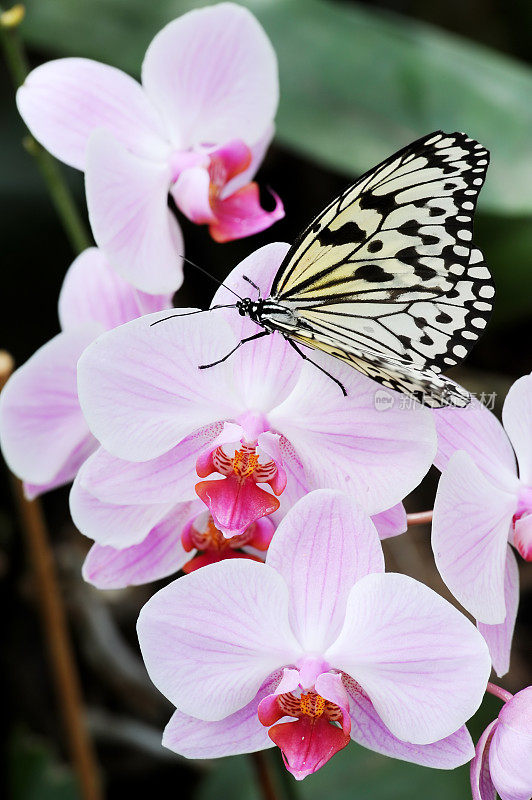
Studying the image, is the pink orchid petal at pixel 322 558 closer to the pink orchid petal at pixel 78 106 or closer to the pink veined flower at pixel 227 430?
the pink veined flower at pixel 227 430

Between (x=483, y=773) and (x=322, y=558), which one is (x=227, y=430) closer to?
(x=322, y=558)

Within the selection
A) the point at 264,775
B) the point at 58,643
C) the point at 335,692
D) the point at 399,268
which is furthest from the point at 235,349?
the point at 58,643

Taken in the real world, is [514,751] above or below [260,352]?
below

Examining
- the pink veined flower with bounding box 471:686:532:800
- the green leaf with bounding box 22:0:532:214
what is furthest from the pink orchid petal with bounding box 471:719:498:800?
the green leaf with bounding box 22:0:532:214

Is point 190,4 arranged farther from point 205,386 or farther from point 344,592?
point 344,592

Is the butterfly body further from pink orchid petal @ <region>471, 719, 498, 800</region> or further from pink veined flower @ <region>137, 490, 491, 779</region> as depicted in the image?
pink orchid petal @ <region>471, 719, 498, 800</region>

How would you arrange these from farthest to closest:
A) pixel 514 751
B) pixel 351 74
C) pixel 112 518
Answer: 1. pixel 351 74
2. pixel 112 518
3. pixel 514 751

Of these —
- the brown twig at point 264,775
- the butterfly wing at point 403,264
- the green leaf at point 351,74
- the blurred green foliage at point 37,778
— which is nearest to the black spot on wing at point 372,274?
the butterfly wing at point 403,264

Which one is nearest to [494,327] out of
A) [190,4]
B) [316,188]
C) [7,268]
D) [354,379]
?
[316,188]
